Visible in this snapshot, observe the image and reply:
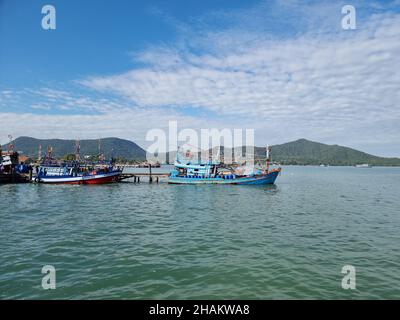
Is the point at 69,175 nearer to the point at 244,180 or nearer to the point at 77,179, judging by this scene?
the point at 77,179

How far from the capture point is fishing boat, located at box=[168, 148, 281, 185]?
218 ft

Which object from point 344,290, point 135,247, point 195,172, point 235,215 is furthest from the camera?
point 195,172

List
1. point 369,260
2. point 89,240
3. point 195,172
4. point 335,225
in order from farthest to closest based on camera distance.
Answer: point 195,172 < point 335,225 < point 89,240 < point 369,260

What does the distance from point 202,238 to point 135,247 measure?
16.7 feet

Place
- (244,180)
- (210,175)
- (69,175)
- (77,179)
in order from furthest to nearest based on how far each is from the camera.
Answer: (210,175) → (69,175) → (244,180) → (77,179)

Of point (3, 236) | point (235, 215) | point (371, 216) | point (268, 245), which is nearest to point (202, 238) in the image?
point (268, 245)

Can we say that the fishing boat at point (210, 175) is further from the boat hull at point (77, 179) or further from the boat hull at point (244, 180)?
the boat hull at point (77, 179)

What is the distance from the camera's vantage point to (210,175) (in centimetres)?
6912

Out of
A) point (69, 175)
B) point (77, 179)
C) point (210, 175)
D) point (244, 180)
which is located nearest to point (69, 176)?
point (69, 175)

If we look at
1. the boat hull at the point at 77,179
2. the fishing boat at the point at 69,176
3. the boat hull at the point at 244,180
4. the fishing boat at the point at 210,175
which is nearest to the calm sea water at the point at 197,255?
the boat hull at the point at 244,180

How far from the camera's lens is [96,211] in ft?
99.2

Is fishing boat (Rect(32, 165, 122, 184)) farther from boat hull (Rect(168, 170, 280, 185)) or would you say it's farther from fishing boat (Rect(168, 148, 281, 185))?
boat hull (Rect(168, 170, 280, 185))

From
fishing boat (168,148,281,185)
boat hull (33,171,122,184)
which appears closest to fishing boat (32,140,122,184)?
boat hull (33,171,122,184)

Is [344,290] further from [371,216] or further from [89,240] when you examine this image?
[371,216]
